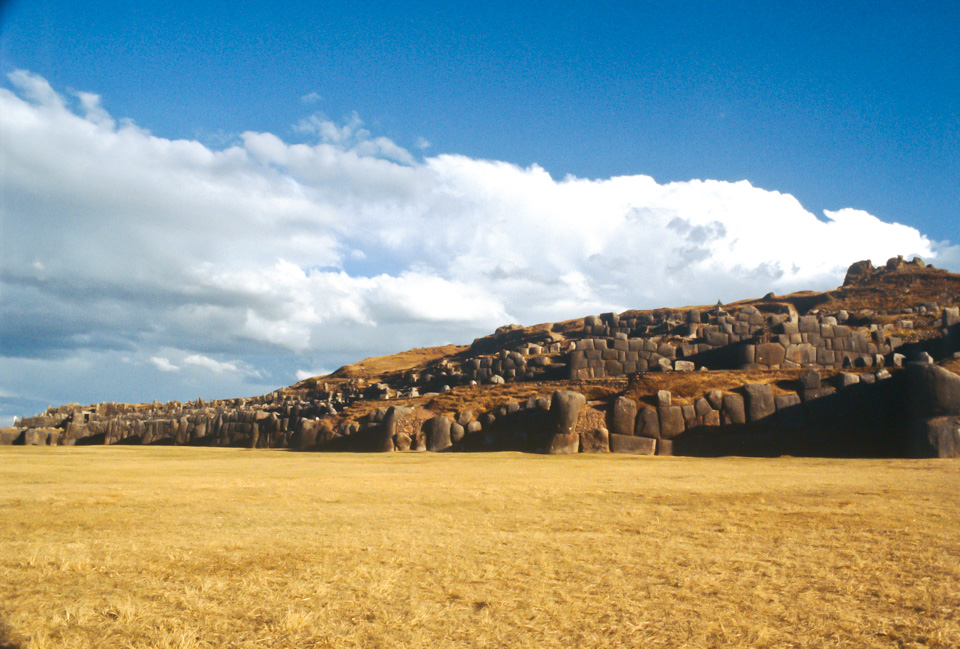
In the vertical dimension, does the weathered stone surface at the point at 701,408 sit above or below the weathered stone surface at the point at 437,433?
above

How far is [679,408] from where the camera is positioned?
25781 mm

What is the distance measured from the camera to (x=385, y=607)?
5.11 metres

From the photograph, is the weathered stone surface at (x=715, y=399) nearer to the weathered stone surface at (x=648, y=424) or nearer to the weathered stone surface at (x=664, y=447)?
the weathered stone surface at (x=648, y=424)

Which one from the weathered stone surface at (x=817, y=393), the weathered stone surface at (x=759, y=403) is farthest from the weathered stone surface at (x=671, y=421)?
the weathered stone surface at (x=817, y=393)

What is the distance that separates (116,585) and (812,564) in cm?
687

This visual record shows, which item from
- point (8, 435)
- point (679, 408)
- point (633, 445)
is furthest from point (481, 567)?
point (8, 435)

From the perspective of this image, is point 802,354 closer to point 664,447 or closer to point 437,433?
point 664,447

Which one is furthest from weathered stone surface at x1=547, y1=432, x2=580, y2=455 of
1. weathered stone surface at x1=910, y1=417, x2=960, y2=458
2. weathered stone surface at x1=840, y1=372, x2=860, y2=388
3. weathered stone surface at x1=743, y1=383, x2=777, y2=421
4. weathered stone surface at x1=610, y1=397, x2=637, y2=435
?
weathered stone surface at x1=910, y1=417, x2=960, y2=458

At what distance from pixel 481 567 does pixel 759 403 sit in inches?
873

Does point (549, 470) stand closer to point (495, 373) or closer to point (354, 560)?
point (354, 560)

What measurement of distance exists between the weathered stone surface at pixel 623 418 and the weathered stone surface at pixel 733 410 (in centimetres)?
367

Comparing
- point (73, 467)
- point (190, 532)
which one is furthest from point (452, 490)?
point (73, 467)

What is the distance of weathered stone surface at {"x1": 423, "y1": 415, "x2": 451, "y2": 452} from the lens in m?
27.7

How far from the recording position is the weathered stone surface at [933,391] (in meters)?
21.5
